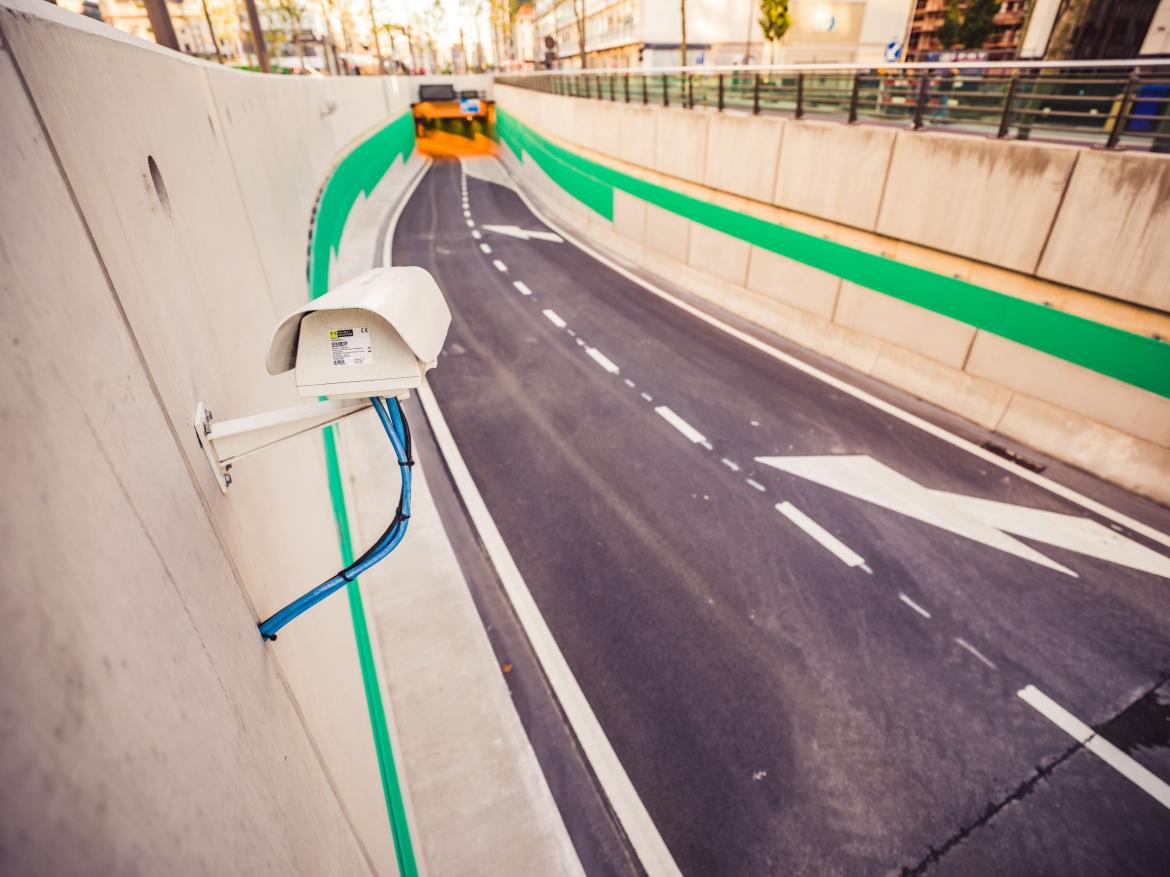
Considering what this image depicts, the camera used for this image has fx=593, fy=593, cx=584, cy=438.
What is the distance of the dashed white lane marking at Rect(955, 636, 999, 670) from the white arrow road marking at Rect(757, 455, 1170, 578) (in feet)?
5.71

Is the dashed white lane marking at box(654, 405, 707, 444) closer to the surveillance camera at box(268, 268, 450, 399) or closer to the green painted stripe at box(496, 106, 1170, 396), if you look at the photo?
the green painted stripe at box(496, 106, 1170, 396)

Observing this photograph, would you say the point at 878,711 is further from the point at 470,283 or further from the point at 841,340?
the point at 470,283

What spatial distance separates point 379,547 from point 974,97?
12.4m

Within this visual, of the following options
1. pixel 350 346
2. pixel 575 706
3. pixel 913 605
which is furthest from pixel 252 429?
pixel 913 605

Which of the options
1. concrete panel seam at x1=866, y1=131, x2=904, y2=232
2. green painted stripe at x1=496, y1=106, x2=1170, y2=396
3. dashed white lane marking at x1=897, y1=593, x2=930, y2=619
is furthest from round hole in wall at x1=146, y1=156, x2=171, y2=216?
concrete panel seam at x1=866, y1=131, x2=904, y2=232

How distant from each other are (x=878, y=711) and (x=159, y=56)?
25.4ft

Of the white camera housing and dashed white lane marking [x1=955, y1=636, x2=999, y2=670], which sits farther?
dashed white lane marking [x1=955, y1=636, x2=999, y2=670]

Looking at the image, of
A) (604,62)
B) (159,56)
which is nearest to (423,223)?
(159,56)

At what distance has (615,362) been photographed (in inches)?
489

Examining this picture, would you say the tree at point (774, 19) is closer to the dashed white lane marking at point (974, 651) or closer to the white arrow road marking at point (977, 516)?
the white arrow road marking at point (977, 516)

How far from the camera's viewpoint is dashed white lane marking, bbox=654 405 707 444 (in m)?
9.75

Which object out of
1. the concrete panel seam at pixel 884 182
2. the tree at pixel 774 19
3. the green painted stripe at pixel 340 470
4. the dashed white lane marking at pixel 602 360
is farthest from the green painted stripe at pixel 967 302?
the tree at pixel 774 19

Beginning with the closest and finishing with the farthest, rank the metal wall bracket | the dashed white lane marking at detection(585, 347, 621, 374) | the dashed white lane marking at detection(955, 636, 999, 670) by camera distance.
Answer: the metal wall bracket
the dashed white lane marking at detection(955, 636, 999, 670)
the dashed white lane marking at detection(585, 347, 621, 374)

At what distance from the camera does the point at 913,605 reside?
6.64 m
